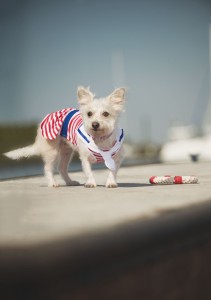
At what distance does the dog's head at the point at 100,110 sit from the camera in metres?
4.71

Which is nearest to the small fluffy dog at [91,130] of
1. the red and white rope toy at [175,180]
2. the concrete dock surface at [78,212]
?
the red and white rope toy at [175,180]

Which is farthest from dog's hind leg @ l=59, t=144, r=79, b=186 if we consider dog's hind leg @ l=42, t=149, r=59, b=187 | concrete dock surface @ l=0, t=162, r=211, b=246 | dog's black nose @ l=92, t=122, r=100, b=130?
concrete dock surface @ l=0, t=162, r=211, b=246

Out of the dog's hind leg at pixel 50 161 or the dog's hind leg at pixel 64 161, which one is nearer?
the dog's hind leg at pixel 50 161

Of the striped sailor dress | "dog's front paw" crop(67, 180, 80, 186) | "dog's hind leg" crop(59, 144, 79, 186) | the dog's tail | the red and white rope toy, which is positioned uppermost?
the striped sailor dress

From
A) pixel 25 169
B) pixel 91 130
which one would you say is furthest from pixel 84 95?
pixel 25 169

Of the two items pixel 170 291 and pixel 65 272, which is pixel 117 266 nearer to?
pixel 65 272

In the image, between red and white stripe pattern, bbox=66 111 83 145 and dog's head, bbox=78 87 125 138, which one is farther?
red and white stripe pattern, bbox=66 111 83 145

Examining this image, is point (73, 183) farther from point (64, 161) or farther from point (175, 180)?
point (175, 180)

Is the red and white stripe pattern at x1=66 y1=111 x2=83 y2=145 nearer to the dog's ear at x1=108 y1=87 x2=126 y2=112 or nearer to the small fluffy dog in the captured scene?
the small fluffy dog

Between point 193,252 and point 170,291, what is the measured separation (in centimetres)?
26

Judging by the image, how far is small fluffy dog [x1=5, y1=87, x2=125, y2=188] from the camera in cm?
477

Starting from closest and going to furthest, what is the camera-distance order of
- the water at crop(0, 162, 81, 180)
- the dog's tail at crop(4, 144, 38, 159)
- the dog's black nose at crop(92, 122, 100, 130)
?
the dog's black nose at crop(92, 122, 100, 130)
the dog's tail at crop(4, 144, 38, 159)
the water at crop(0, 162, 81, 180)

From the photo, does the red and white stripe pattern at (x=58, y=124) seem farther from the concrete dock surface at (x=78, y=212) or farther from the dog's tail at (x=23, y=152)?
the concrete dock surface at (x=78, y=212)

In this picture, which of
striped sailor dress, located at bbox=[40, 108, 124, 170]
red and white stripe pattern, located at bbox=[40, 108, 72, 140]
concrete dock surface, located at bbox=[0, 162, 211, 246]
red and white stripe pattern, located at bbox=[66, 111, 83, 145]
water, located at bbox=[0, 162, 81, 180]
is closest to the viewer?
concrete dock surface, located at bbox=[0, 162, 211, 246]
